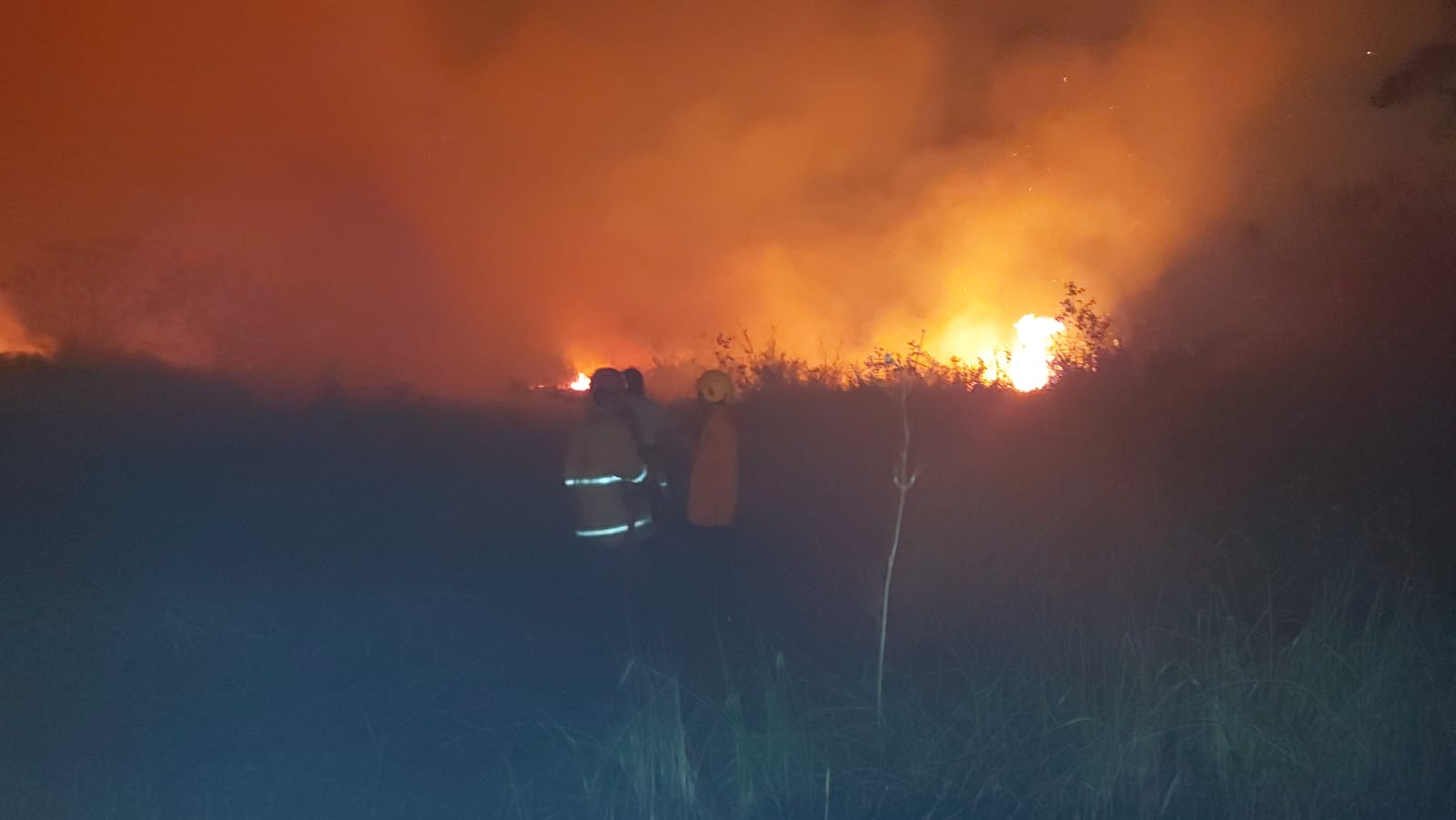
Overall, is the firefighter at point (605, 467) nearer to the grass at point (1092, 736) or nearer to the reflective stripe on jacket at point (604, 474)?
the reflective stripe on jacket at point (604, 474)

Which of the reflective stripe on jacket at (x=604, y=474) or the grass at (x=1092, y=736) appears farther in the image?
the reflective stripe on jacket at (x=604, y=474)

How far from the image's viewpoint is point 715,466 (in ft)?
Result: 18.8

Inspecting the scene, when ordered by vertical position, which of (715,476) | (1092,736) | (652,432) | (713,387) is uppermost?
(713,387)

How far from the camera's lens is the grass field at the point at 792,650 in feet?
11.9

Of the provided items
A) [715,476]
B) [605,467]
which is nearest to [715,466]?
[715,476]

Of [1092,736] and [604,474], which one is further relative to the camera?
[604,474]

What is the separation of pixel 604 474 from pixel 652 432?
1.40 feet

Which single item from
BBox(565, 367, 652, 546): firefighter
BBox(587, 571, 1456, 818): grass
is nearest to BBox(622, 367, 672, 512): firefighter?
BBox(565, 367, 652, 546): firefighter

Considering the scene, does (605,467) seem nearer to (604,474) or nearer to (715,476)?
(604,474)

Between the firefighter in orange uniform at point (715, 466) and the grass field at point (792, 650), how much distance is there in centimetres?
52

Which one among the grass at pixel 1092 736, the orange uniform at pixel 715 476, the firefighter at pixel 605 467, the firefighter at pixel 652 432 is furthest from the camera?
the orange uniform at pixel 715 476

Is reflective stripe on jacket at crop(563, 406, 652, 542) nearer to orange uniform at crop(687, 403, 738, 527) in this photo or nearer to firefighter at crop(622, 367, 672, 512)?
firefighter at crop(622, 367, 672, 512)

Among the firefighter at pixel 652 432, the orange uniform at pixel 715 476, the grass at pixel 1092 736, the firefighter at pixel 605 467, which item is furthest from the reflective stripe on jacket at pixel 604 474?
the grass at pixel 1092 736

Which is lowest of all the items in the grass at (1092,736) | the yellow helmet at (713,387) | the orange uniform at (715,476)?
the grass at (1092,736)
